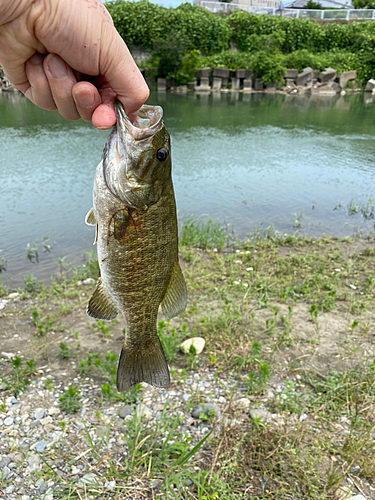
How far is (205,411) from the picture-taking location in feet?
10.5

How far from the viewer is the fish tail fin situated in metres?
2.16

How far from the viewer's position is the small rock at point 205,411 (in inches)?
124

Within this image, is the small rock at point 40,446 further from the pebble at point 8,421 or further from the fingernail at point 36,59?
the fingernail at point 36,59

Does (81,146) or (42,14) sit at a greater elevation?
(42,14)

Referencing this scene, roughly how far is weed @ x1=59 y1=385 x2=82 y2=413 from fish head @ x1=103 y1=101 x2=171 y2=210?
209cm

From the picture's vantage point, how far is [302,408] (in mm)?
3268

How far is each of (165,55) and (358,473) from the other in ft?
95.9

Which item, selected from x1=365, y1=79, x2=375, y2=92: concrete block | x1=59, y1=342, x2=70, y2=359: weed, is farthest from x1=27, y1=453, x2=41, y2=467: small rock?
x1=365, y1=79, x2=375, y2=92: concrete block

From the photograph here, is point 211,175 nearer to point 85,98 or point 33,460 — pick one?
point 33,460

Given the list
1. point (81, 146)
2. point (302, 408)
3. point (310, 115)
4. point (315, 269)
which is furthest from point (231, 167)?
point (310, 115)

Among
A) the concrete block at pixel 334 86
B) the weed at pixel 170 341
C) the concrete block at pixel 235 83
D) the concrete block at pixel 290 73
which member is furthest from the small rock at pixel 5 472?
the concrete block at pixel 334 86

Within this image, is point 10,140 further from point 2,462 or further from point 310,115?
point 310,115

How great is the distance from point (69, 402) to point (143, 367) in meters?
1.43

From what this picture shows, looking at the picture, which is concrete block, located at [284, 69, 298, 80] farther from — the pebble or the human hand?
the pebble
